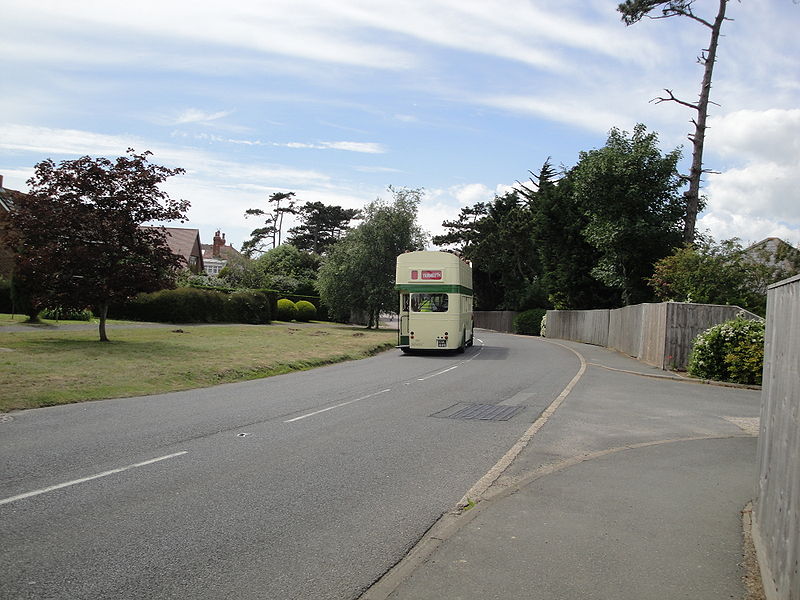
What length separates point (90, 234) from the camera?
2217 cm

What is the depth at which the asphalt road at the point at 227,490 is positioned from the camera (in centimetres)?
450

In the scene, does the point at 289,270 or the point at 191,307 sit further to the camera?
the point at 289,270

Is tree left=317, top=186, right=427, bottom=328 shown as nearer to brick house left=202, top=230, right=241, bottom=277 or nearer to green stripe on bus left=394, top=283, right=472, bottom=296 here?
green stripe on bus left=394, top=283, right=472, bottom=296

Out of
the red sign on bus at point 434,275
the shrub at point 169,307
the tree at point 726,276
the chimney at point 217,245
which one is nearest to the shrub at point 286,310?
the shrub at point 169,307

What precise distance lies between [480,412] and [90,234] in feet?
51.8

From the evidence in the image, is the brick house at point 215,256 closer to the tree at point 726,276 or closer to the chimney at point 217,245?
the chimney at point 217,245

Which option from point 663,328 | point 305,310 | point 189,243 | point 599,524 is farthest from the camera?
point 189,243

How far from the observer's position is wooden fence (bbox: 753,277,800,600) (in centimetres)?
362

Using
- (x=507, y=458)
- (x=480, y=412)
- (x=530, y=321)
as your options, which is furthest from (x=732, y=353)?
(x=530, y=321)

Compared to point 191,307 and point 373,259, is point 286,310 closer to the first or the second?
point 373,259

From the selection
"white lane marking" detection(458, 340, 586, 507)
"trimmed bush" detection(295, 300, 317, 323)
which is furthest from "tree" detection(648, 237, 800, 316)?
"trimmed bush" detection(295, 300, 317, 323)

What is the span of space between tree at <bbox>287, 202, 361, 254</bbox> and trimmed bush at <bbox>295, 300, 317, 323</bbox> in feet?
151

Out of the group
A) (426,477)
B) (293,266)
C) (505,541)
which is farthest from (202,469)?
(293,266)

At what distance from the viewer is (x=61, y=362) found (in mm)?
16531
